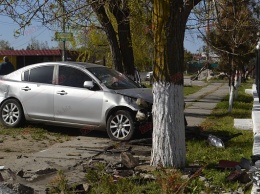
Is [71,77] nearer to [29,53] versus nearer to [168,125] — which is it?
[168,125]

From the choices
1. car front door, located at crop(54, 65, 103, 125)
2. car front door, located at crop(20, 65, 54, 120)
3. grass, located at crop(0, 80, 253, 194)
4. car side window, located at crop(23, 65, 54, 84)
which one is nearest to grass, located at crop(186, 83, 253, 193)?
grass, located at crop(0, 80, 253, 194)

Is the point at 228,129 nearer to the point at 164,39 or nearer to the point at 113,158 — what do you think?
the point at 113,158

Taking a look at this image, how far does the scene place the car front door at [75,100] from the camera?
35.4 ft

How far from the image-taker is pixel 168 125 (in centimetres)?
721

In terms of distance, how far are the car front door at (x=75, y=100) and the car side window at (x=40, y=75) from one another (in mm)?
261

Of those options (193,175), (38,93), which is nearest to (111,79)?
(38,93)

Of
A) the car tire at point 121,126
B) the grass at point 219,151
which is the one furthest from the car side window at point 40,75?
the grass at point 219,151

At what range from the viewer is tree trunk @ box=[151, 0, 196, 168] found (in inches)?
279

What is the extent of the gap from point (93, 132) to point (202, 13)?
13.1 feet

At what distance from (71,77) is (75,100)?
24.3 inches

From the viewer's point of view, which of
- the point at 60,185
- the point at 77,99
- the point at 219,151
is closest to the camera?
the point at 60,185

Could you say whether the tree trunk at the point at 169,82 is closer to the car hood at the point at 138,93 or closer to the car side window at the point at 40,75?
the car hood at the point at 138,93

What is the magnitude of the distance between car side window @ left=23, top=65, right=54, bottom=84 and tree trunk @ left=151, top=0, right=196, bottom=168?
15.8 feet

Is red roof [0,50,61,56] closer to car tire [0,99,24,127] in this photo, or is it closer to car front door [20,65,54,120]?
car tire [0,99,24,127]
